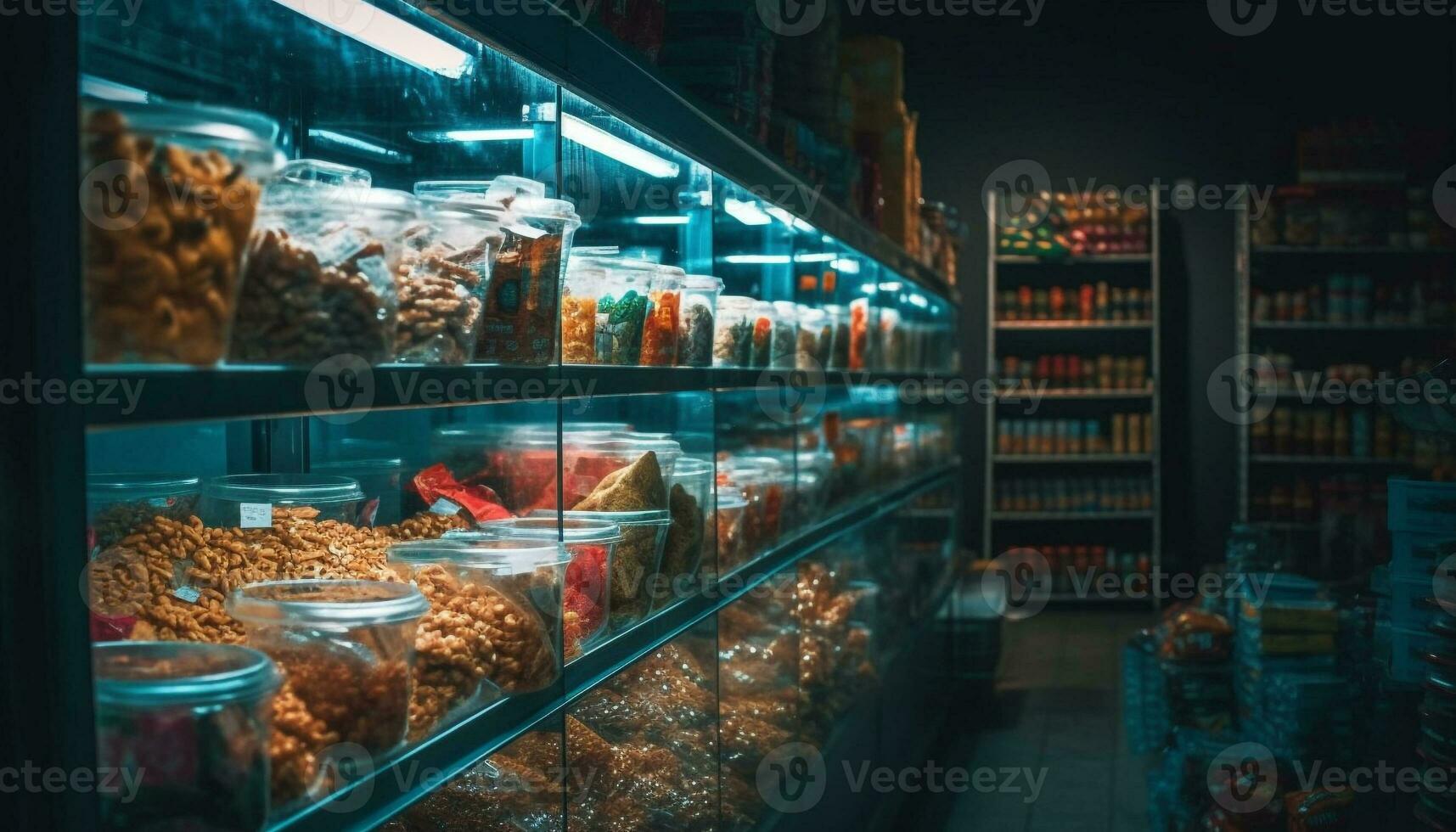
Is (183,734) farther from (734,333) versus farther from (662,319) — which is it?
(734,333)

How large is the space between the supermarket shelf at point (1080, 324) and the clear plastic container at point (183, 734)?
7.61 m

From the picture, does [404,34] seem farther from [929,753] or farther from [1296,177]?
[1296,177]

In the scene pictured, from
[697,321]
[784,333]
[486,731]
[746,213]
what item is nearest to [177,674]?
[486,731]

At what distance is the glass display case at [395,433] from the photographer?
2.86 feet

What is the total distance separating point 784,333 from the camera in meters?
3.08

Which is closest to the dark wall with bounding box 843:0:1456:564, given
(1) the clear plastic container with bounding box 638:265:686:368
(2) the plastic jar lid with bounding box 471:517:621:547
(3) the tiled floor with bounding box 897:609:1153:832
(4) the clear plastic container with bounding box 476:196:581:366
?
(3) the tiled floor with bounding box 897:609:1153:832

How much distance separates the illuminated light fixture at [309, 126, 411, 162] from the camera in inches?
69.8

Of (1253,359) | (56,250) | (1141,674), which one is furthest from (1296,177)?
(56,250)

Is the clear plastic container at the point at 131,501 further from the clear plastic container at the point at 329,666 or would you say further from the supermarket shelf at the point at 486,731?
the supermarket shelf at the point at 486,731

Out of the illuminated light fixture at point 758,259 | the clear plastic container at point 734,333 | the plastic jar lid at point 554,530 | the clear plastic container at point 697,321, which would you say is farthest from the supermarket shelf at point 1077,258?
the plastic jar lid at point 554,530

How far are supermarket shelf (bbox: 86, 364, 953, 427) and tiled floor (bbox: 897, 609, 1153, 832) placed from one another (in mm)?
2839

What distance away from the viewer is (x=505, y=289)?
1469 millimetres

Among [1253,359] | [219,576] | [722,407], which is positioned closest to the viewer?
[219,576]

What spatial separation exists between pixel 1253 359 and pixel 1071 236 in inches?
54.9
